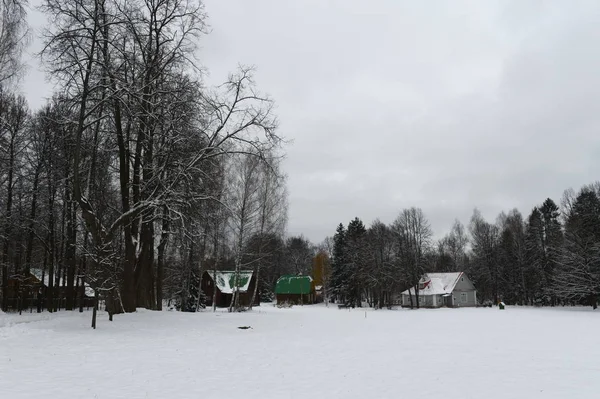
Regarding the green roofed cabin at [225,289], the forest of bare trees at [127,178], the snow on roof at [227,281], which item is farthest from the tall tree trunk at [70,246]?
the green roofed cabin at [225,289]

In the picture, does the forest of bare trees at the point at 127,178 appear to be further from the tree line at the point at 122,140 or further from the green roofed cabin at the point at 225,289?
the green roofed cabin at the point at 225,289

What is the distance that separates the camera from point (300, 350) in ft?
45.2

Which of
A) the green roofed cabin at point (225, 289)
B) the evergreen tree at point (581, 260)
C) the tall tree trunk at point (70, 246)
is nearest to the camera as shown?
the tall tree trunk at point (70, 246)

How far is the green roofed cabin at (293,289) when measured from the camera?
3147 inches

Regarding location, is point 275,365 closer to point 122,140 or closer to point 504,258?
point 122,140

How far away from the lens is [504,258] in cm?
7119

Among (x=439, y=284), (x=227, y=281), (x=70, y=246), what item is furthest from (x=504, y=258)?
(x=70, y=246)

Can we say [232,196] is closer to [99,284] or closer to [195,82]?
[195,82]

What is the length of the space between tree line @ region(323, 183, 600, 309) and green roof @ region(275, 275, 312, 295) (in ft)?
18.0

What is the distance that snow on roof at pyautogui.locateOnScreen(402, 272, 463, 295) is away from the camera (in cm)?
6675

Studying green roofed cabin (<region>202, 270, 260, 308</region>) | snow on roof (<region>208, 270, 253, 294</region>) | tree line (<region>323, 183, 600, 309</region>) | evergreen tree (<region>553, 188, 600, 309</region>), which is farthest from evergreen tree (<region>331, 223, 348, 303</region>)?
evergreen tree (<region>553, 188, 600, 309</region>)

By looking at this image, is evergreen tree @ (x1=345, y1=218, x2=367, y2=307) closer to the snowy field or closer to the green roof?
the green roof

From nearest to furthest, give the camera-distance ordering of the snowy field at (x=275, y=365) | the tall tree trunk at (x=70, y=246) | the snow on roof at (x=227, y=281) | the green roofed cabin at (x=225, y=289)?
the snowy field at (x=275, y=365) → the tall tree trunk at (x=70, y=246) → the snow on roof at (x=227, y=281) → the green roofed cabin at (x=225, y=289)

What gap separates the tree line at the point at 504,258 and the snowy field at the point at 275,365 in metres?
37.3
